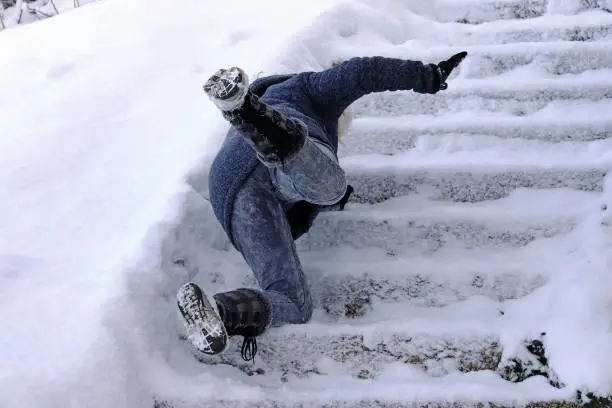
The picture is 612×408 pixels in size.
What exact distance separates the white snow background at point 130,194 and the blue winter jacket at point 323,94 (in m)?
0.25

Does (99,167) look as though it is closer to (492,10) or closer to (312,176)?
(312,176)

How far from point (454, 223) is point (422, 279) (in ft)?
0.69

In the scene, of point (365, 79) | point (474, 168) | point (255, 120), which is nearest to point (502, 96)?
point (474, 168)

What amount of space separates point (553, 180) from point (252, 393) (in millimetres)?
1083

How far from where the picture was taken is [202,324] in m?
1.19

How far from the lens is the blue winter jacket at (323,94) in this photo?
1.48 meters

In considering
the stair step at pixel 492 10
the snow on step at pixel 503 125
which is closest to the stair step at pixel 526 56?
the snow on step at pixel 503 125

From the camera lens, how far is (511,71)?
2.17 m

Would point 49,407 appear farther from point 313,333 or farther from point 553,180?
point 553,180

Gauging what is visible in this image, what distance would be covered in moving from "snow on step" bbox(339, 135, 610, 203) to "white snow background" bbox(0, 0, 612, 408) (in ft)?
0.26

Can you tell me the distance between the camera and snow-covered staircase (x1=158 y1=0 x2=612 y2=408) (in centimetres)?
141

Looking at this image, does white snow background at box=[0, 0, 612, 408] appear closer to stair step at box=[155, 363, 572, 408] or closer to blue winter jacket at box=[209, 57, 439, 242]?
stair step at box=[155, 363, 572, 408]

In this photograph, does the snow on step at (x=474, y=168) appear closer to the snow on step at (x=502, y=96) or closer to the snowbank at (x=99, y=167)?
the snow on step at (x=502, y=96)

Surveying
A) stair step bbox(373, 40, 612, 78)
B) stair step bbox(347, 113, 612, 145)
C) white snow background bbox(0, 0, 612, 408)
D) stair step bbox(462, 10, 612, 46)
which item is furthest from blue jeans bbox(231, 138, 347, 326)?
stair step bbox(462, 10, 612, 46)
